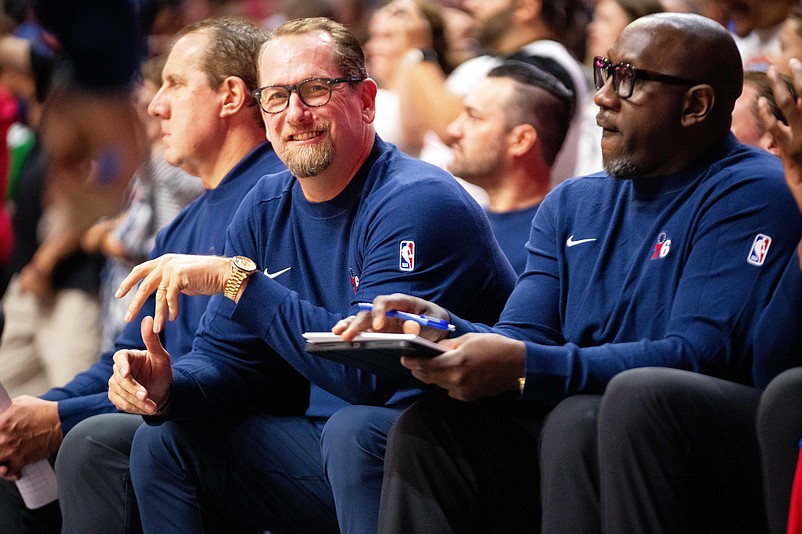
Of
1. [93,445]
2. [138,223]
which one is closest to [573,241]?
[93,445]

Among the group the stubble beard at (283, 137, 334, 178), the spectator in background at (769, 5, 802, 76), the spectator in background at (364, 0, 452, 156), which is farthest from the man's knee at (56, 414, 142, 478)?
the spectator in background at (364, 0, 452, 156)

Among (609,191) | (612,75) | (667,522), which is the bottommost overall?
(667,522)

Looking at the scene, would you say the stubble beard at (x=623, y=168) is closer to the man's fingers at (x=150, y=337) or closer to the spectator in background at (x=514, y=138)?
the man's fingers at (x=150, y=337)

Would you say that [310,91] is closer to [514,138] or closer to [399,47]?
[514,138]

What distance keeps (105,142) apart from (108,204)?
0.45 m

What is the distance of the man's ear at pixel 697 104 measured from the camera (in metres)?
2.80

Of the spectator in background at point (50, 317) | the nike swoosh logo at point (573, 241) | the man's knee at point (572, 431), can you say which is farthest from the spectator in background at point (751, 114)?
the spectator in background at point (50, 317)

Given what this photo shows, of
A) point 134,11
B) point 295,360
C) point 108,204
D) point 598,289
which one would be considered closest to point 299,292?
point 295,360

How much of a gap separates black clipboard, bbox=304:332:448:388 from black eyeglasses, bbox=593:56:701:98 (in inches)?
33.5

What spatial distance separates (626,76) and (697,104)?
18cm

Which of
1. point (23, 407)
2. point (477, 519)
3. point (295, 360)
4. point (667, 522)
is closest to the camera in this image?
point (667, 522)

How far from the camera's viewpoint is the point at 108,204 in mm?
2748

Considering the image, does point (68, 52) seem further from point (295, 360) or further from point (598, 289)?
point (598, 289)

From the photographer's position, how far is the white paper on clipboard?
3.56 metres
